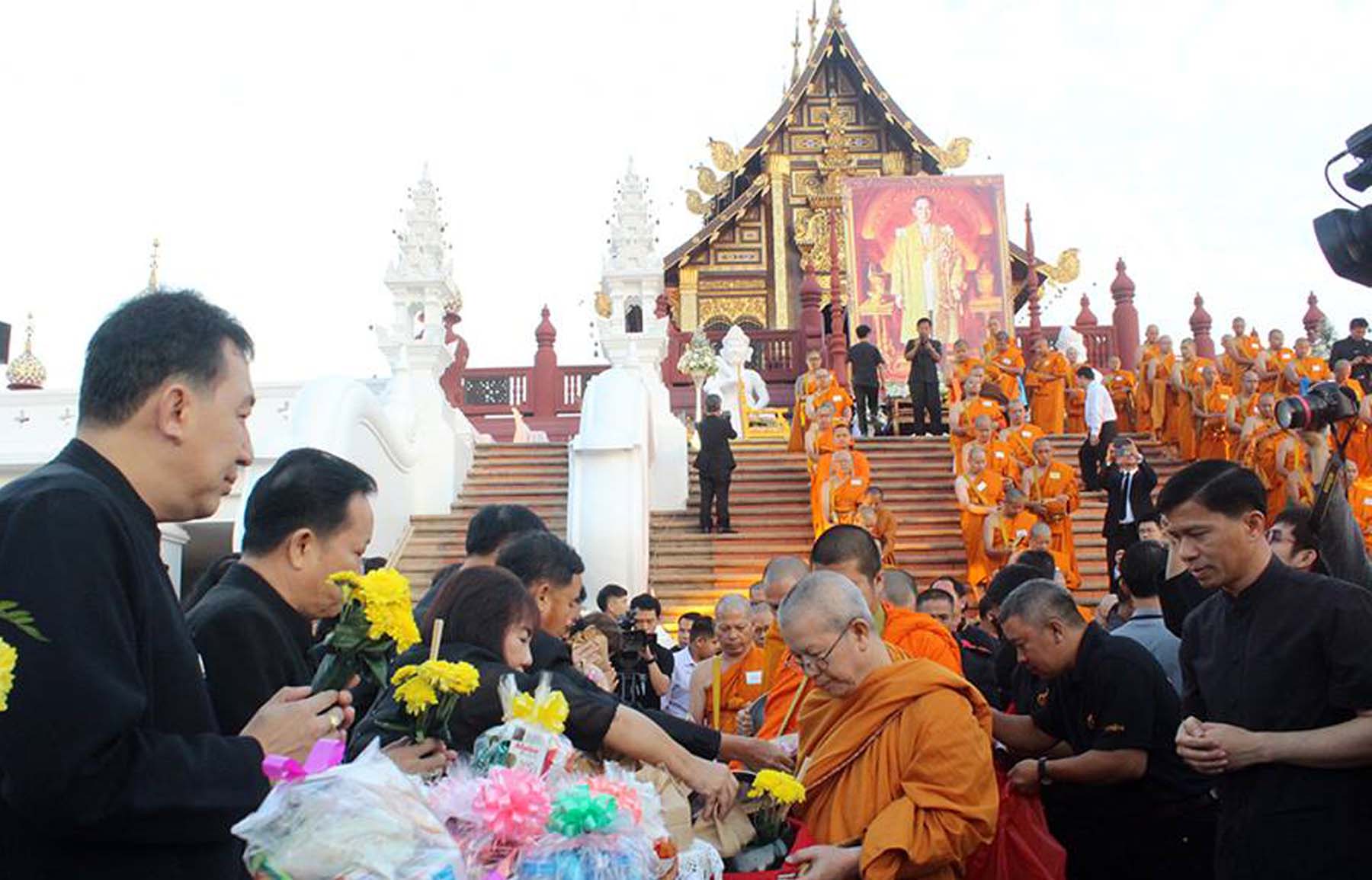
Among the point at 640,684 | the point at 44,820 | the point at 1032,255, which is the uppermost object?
the point at 1032,255

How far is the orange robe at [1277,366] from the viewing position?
575 inches

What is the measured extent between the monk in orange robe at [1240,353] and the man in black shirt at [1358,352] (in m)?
1.85

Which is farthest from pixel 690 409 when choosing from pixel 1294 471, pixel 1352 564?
pixel 1352 564

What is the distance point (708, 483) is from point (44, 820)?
11.6 m

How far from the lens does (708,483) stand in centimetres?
1328

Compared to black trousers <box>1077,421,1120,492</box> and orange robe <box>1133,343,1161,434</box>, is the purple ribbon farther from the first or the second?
orange robe <box>1133,343,1161,434</box>

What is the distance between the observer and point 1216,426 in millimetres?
14695

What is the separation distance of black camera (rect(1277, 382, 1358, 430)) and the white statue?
1559cm

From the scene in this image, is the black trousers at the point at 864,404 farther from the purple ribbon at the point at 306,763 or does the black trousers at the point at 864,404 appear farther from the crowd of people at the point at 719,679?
the purple ribbon at the point at 306,763

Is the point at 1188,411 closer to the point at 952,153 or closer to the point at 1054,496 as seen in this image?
the point at 1054,496

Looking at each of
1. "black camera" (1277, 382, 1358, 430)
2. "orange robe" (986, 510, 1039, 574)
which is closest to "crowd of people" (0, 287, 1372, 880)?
"black camera" (1277, 382, 1358, 430)

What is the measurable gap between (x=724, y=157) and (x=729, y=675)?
73.4 feet

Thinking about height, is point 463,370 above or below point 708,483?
above

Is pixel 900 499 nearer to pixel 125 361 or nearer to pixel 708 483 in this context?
pixel 708 483
